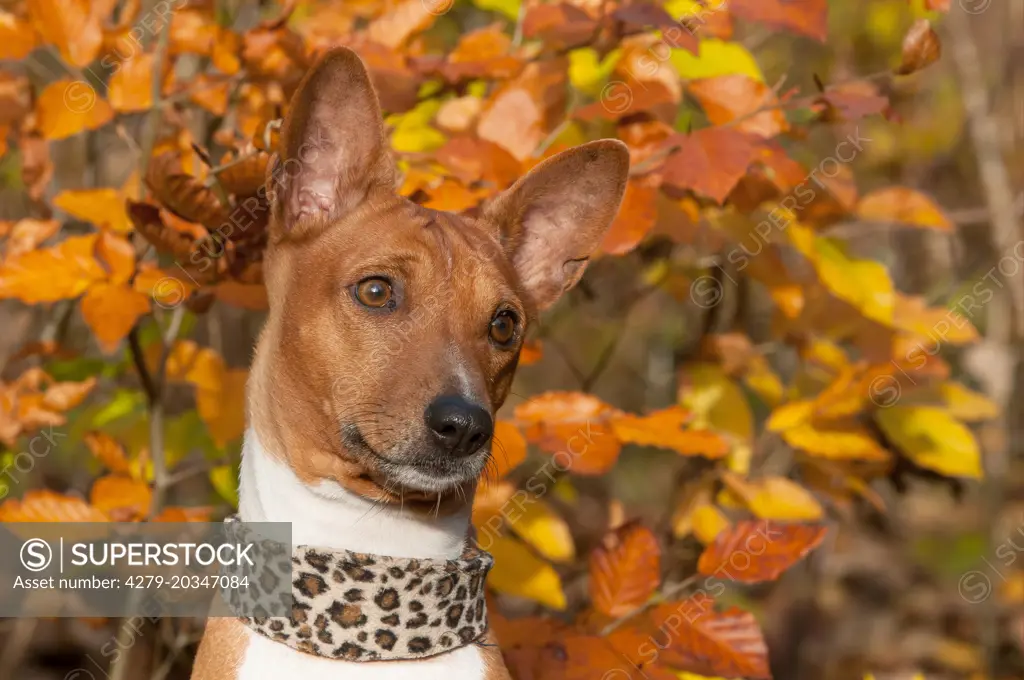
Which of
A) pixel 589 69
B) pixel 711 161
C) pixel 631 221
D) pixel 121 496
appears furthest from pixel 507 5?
pixel 121 496

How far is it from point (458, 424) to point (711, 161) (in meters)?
1.23

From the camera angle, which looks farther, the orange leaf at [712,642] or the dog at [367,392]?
the orange leaf at [712,642]

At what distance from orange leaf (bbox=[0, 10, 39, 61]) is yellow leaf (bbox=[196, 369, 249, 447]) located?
132 centimetres

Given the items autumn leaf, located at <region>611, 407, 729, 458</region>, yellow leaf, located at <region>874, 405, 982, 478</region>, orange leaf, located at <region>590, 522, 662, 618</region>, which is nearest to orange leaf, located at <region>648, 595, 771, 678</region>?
orange leaf, located at <region>590, 522, 662, 618</region>

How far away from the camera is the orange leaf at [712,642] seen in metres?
3.25

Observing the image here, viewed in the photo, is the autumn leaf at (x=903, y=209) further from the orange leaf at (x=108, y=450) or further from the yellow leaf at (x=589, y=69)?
the orange leaf at (x=108, y=450)

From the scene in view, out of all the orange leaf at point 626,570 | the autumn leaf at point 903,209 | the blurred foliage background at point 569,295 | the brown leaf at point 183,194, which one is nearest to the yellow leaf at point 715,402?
the blurred foliage background at point 569,295

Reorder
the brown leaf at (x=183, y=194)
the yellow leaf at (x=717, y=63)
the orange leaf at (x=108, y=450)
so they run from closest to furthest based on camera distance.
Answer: the brown leaf at (x=183, y=194) < the orange leaf at (x=108, y=450) < the yellow leaf at (x=717, y=63)

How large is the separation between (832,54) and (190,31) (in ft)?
→ 18.4

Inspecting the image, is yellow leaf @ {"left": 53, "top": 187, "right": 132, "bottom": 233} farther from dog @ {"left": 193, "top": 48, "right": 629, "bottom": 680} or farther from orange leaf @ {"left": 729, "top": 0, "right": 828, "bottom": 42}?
orange leaf @ {"left": 729, "top": 0, "right": 828, "bottom": 42}

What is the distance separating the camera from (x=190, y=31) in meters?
4.00

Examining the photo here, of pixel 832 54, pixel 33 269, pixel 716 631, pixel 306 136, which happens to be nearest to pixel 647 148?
pixel 306 136

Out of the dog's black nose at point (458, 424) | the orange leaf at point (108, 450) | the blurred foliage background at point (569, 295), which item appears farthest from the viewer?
the orange leaf at point (108, 450)

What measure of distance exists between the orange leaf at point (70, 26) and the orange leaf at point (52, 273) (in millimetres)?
639
